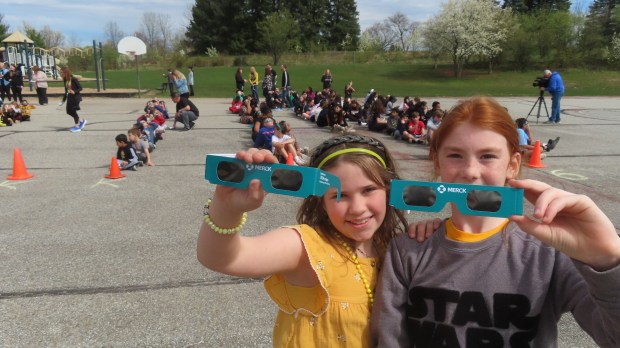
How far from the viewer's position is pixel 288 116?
18797mm

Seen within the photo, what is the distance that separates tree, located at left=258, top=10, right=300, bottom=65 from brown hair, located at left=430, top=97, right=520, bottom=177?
64.5 meters

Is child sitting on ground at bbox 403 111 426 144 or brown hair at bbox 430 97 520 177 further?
child sitting on ground at bbox 403 111 426 144

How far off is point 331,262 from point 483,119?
28.6 inches

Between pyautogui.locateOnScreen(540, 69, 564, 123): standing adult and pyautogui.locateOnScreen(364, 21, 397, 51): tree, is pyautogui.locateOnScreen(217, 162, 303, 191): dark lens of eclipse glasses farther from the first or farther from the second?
pyautogui.locateOnScreen(364, 21, 397, 51): tree

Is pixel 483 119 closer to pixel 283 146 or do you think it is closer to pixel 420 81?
pixel 283 146

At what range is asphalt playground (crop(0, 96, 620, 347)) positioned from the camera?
346cm

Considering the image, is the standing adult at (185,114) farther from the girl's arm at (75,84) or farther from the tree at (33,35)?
the tree at (33,35)

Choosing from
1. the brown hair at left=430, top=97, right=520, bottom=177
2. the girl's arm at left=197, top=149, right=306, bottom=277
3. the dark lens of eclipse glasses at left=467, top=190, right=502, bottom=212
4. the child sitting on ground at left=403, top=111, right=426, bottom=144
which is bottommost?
the child sitting on ground at left=403, top=111, right=426, bottom=144

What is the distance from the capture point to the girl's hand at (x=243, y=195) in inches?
46.5

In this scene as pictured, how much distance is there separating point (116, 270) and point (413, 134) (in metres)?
9.75

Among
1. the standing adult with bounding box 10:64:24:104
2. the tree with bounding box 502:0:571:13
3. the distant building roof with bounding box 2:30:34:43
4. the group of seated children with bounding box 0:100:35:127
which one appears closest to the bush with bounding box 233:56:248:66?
the distant building roof with bounding box 2:30:34:43

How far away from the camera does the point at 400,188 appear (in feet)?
3.95

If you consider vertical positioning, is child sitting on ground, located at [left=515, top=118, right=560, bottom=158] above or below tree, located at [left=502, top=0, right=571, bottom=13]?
below

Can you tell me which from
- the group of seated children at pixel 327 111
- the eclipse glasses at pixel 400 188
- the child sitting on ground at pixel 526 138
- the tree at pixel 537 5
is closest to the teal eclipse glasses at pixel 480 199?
the eclipse glasses at pixel 400 188
